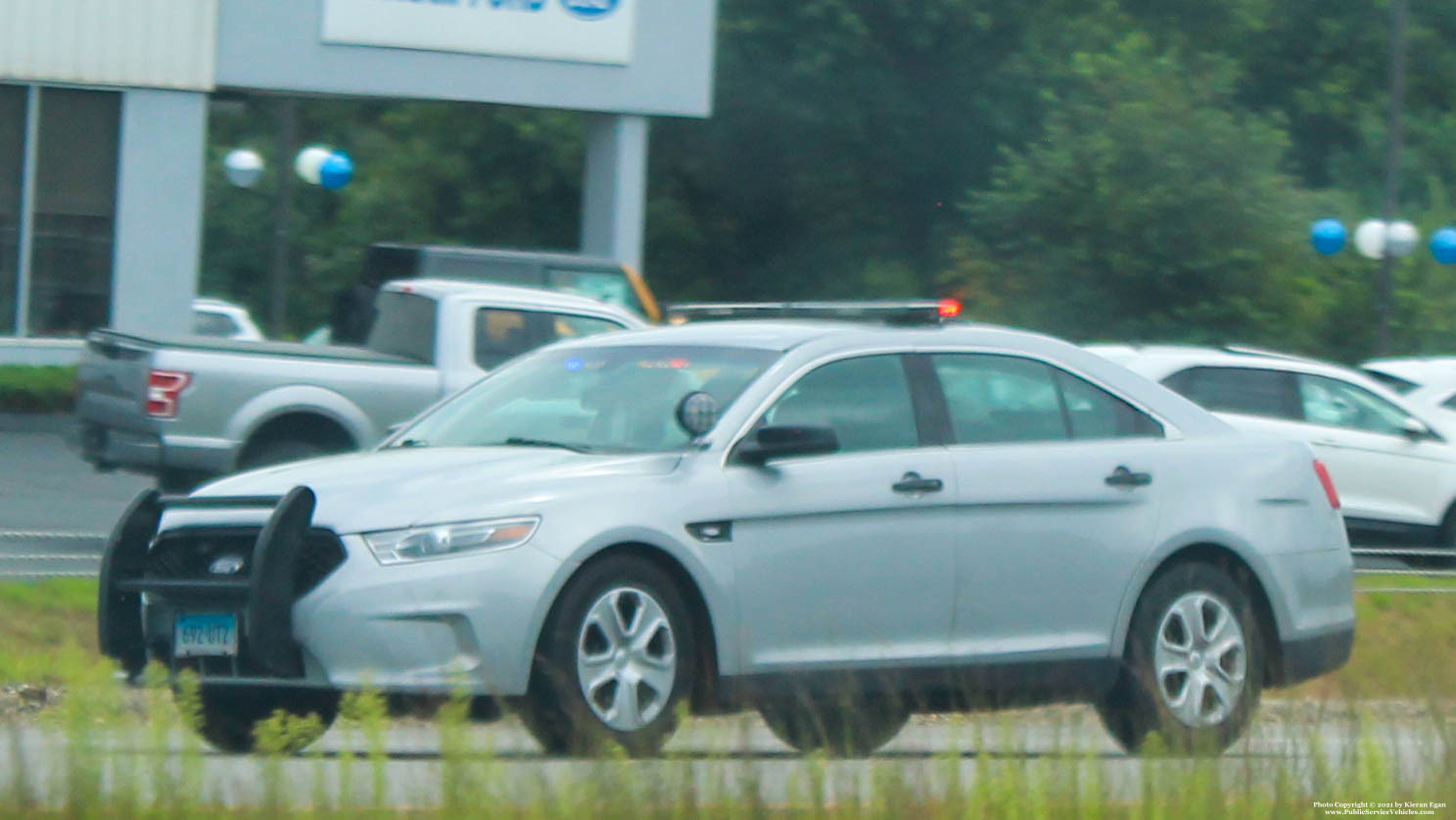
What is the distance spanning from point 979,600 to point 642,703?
1.42 meters

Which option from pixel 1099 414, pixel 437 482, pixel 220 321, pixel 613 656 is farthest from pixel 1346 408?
pixel 220 321

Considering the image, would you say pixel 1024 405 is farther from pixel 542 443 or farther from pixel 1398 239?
pixel 1398 239

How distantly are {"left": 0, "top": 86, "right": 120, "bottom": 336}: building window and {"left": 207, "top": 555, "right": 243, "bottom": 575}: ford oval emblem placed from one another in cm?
1701

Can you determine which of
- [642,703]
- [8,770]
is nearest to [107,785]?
[8,770]

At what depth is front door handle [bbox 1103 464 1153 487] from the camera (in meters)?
8.35

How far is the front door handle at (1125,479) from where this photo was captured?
8352 millimetres

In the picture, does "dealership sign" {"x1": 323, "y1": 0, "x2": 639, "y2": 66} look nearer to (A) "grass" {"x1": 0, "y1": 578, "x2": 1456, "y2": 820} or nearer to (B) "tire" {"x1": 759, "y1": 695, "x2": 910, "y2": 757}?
(B) "tire" {"x1": 759, "y1": 695, "x2": 910, "y2": 757}

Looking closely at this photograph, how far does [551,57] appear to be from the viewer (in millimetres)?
25062

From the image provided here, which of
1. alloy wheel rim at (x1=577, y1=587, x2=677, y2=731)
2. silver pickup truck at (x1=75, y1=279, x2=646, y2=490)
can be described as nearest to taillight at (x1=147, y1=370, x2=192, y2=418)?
silver pickup truck at (x1=75, y1=279, x2=646, y2=490)

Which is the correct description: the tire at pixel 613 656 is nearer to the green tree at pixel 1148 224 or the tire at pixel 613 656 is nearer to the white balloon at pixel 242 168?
the white balloon at pixel 242 168

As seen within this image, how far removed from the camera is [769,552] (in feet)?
24.9

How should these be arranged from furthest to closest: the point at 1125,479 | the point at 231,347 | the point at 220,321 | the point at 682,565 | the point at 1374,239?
the point at 1374,239 → the point at 220,321 → the point at 231,347 → the point at 1125,479 → the point at 682,565

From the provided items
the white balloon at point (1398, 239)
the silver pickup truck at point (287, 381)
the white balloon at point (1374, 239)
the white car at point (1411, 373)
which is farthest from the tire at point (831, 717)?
the white balloon at point (1374, 239)

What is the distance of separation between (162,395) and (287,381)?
0.77 m
